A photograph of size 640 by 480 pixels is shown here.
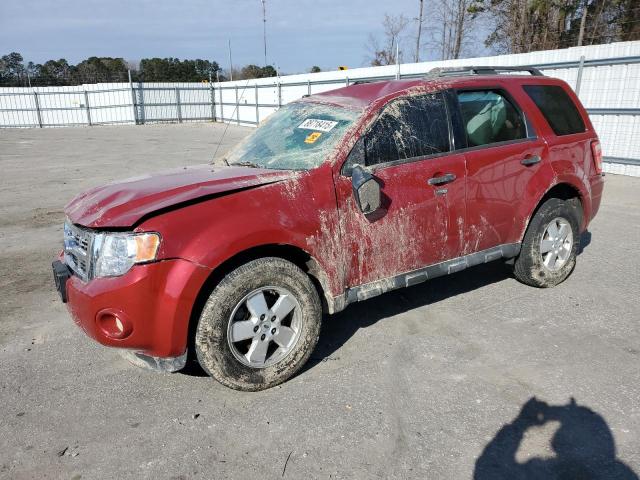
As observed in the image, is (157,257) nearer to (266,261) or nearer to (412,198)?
(266,261)

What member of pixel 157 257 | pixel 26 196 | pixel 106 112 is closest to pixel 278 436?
pixel 157 257

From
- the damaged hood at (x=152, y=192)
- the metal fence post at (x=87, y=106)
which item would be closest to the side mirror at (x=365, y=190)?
the damaged hood at (x=152, y=192)

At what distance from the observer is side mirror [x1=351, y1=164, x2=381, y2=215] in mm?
3264

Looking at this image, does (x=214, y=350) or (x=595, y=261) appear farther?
(x=595, y=261)

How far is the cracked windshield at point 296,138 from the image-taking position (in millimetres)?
3490

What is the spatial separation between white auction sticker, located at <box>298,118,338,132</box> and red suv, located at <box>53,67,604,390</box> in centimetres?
2

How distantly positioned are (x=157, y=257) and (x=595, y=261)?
4788 millimetres

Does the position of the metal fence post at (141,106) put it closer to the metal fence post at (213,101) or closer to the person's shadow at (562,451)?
the metal fence post at (213,101)

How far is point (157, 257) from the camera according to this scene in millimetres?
2762

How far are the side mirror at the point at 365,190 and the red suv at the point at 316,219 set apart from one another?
0.04 feet

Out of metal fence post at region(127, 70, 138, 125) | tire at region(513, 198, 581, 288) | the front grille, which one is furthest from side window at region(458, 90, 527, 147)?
A: metal fence post at region(127, 70, 138, 125)

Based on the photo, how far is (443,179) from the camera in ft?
12.2

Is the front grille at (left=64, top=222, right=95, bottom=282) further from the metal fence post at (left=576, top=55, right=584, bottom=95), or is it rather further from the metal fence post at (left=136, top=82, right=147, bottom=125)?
the metal fence post at (left=136, top=82, right=147, bottom=125)

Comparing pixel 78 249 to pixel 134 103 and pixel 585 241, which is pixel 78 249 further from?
pixel 134 103
